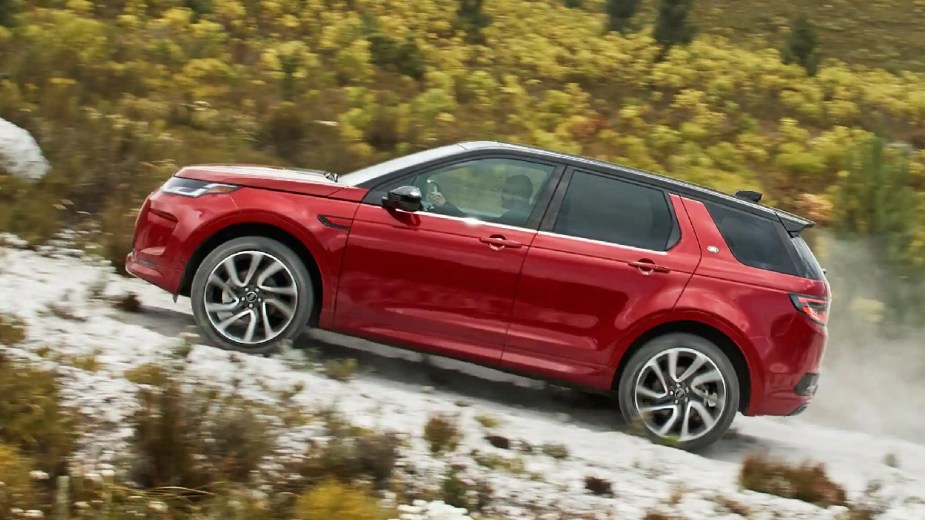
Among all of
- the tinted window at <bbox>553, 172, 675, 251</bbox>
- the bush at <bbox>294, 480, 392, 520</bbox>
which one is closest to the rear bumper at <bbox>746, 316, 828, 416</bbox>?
the tinted window at <bbox>553, 172, 675, 251</bbox>

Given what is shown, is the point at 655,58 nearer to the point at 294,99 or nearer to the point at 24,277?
the point at 294,99

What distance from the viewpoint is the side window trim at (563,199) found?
23.6 feet

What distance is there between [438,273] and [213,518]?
2.94 meters

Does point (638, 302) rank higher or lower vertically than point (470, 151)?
lower

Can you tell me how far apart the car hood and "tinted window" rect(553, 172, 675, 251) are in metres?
1.50

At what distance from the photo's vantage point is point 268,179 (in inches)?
293

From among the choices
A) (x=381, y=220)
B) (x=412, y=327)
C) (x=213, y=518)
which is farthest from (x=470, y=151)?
(x=213, y=518)

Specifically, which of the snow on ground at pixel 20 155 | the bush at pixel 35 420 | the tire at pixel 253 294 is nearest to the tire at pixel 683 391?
the tire at pixel 253 294

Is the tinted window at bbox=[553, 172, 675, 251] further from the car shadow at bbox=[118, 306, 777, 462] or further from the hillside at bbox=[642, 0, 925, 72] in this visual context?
the hillside at bbox=[642, 0, 925, 72]

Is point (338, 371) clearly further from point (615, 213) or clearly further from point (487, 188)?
point (615, 213)

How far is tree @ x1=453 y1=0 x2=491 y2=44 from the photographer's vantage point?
22047mm

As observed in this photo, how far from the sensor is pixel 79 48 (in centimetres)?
1511

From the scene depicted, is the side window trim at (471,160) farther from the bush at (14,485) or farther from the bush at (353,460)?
the bush at (14,485)

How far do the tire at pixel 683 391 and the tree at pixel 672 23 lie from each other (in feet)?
59.3
